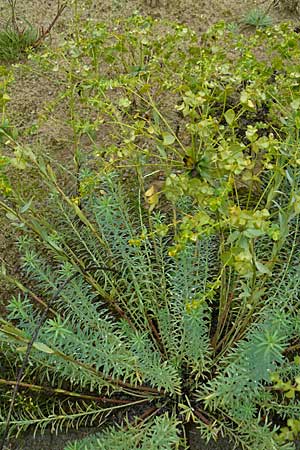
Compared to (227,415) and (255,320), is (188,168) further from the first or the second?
(227,415)

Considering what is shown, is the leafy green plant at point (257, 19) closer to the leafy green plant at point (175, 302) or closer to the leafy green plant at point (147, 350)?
the leafy green plant at point (175, 302)

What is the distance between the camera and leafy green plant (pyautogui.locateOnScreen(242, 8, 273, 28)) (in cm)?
277

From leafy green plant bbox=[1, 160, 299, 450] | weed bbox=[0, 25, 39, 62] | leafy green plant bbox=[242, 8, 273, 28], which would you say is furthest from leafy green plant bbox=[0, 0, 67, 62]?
leafy green plant bbox=[1, 160, 299, 450]

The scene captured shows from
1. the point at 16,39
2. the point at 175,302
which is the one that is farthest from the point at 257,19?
the point at 175,302

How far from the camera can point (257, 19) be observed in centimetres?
278

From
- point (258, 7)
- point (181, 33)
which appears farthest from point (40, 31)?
point (181, 33)

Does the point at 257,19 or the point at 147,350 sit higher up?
the point at 257,19

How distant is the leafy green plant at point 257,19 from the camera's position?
277 cm

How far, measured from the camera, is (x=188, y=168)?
1.43 m

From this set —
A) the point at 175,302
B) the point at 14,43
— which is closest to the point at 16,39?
the point at 14,43

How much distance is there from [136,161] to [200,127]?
0.34 meters

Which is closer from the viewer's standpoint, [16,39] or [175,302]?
[175,302]

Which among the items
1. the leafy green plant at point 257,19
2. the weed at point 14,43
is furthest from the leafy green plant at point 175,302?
the leafy green plant at point 257,19

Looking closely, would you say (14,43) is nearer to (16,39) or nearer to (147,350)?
(16,39)
